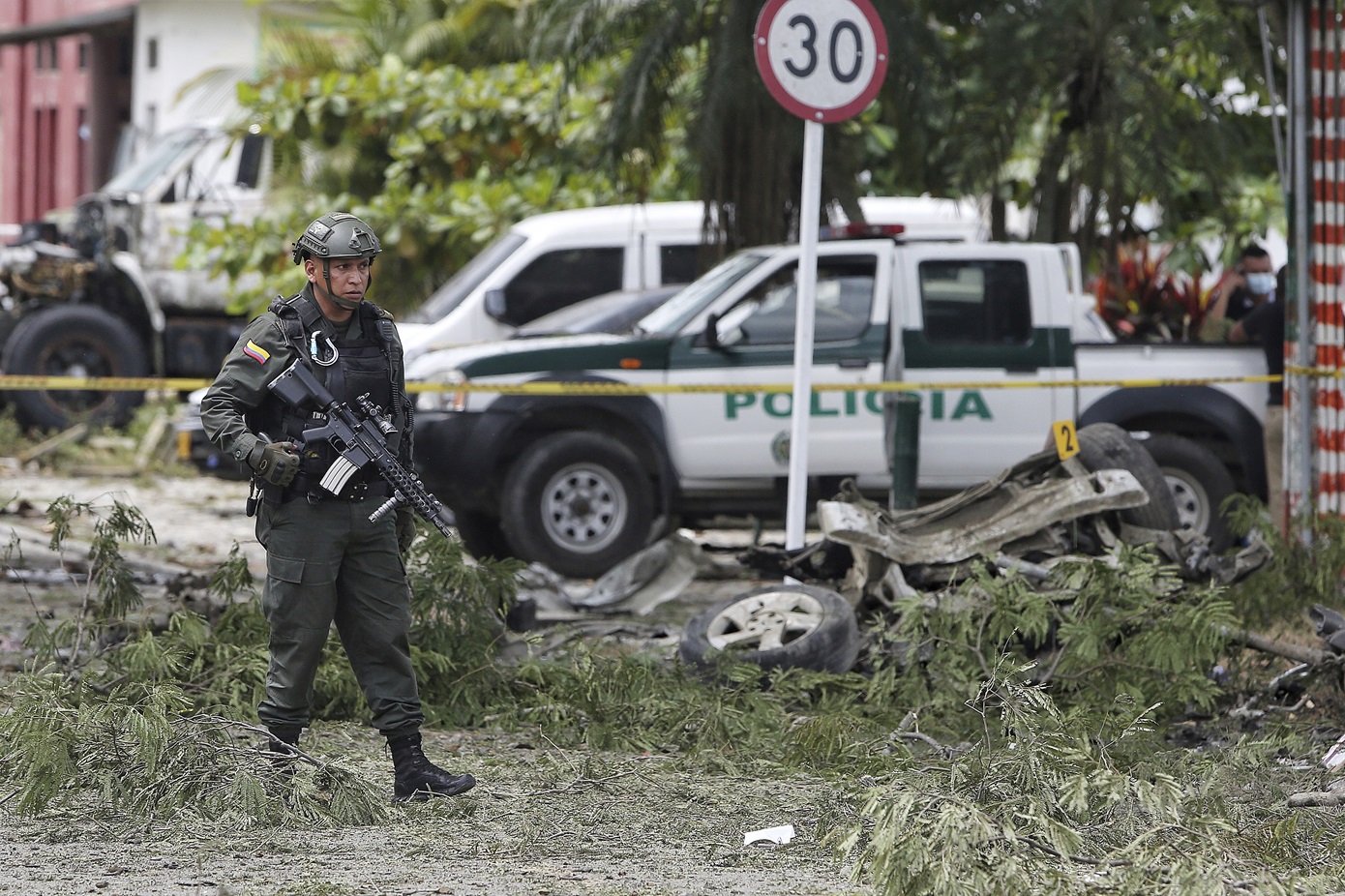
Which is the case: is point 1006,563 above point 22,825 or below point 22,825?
above

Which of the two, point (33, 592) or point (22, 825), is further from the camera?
point (33, 592)

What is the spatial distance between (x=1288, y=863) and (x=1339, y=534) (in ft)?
10.6

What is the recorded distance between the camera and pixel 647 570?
852 cm

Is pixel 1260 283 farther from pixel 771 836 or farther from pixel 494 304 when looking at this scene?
pixel 771 836

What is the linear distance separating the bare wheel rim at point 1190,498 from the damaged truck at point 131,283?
847 centimetres

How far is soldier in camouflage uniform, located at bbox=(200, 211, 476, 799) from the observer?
498 cm

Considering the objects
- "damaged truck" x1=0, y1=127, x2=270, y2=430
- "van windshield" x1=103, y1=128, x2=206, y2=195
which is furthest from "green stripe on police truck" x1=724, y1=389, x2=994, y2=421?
"van windshield" x1=103, y1=128, x2=206, y2=195

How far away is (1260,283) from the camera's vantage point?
11.9 meters

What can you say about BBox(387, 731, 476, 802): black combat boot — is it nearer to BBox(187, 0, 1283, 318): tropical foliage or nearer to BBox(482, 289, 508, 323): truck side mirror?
BBox(187, 0, 1283, 318): tropical foliage

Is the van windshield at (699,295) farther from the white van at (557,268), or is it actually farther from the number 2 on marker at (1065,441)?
the number 2 on marker at (1065,441)

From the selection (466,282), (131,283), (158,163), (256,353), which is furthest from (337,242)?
(158,163)

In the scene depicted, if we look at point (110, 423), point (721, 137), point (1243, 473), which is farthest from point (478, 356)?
point (110, 423)

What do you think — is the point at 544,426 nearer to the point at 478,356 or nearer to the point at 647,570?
the point at 478,356

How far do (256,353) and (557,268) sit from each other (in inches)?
264
